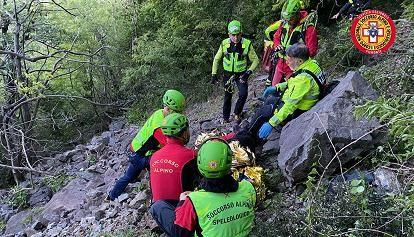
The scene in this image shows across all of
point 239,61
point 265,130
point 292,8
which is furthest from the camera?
point 239,61

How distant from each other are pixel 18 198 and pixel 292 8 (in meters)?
7.97

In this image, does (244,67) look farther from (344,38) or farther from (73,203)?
(73,203)

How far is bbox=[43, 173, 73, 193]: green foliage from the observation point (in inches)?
414

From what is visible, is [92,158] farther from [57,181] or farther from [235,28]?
[235,28]

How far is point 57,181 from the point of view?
10.7 metres

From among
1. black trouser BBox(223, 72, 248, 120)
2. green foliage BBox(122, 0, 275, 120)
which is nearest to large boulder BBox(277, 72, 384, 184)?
black trouser BBox(223, 72, 248, 120)

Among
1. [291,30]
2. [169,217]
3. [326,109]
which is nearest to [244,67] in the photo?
[291,30]

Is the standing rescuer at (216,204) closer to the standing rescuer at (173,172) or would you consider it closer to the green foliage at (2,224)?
the standing rescuer at (173,172)

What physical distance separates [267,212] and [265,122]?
4.98 ft

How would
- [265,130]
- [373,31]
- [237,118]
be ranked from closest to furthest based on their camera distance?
[373,31]
[265,130]
[237,118]

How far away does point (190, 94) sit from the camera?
12.6 m

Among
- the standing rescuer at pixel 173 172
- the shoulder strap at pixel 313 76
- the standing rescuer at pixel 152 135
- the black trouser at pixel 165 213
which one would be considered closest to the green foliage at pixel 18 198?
the standing rescuer at pixel 152 135

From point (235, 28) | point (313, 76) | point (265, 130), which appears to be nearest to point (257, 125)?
point (265, 130)

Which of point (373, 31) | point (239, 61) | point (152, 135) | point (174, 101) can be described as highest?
point (373, 31)
